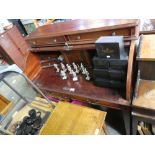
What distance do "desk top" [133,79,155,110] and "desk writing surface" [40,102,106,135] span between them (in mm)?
271

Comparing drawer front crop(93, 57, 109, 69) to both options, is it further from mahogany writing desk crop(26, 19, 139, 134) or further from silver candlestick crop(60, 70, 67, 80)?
silver candlestick crop(60, 70, 67, 80)

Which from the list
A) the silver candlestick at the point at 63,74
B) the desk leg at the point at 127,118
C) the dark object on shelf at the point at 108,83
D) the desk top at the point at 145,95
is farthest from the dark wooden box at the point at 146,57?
the silver candlestick at the point at 63,74

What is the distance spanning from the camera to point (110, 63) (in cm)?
107

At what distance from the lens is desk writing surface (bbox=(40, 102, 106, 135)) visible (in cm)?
102

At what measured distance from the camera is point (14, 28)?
1.44 meters

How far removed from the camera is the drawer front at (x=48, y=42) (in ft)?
4.31

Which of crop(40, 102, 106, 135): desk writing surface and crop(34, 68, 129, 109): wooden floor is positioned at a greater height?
crop(40, 102, 106, 135): desk writing surface

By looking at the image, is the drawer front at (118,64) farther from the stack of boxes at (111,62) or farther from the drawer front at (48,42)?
the drawer front at (48,42)

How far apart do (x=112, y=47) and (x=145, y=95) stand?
0.40 meters

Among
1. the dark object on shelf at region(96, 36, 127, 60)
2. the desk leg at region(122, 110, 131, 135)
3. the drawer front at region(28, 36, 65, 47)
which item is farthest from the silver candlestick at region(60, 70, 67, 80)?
the desk leg at region(122, 110, 131, 135)
